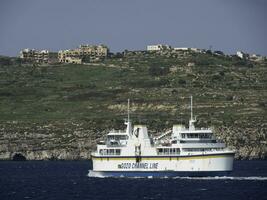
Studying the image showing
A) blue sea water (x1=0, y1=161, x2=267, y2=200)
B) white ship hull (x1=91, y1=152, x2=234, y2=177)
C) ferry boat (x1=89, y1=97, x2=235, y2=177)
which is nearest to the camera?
blue sea water (x1=0, y1=161, x2=267, y2=200)

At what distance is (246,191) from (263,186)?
7.69 m

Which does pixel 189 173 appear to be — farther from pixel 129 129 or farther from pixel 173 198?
pixel 173 198

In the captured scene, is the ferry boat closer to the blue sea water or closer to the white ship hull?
the white ship hull

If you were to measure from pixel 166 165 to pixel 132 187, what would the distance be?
11.1m

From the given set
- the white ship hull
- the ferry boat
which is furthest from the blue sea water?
the ferry boat

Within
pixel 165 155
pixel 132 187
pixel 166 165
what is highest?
pixel 165 155

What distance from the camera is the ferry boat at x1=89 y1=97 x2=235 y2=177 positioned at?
138625 millimetres

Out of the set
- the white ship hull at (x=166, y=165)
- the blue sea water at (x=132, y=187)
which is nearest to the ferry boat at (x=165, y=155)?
the white ship hull at (x=166, y=165)

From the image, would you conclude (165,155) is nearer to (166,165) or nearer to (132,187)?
(166,165)

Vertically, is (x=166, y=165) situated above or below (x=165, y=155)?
below

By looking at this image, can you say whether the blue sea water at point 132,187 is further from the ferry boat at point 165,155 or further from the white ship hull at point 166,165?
the ferry boat at point 165,155

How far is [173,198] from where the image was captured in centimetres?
11706

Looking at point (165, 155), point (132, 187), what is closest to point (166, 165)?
Answer: point (165, 155)

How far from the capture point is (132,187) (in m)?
132
